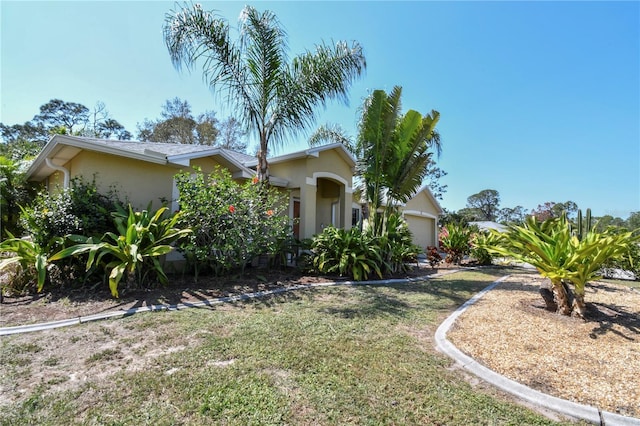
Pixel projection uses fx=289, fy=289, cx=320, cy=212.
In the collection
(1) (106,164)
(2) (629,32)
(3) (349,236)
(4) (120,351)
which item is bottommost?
(4) (120,351)

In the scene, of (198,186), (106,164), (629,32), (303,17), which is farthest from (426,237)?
(106,164)

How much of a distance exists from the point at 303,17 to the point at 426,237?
18.6 metres

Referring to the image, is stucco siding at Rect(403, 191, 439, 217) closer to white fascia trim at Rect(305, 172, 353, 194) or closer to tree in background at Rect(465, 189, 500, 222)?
white fascia trim at Rect(305, 172, 353, 194)

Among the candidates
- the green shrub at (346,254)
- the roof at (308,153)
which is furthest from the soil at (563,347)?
the roof at (308,153)

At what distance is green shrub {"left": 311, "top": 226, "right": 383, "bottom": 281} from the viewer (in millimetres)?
9016

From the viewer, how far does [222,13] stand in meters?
9.02

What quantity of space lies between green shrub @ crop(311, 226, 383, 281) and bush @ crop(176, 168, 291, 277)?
1862mm

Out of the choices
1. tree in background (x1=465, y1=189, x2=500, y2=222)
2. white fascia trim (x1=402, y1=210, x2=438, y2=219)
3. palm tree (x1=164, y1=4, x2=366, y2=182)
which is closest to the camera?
palm tree (x1=164, y1=4, x2=366, y2=182)

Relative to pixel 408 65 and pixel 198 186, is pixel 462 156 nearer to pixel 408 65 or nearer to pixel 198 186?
pixel 408 65

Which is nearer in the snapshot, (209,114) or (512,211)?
(209,114)

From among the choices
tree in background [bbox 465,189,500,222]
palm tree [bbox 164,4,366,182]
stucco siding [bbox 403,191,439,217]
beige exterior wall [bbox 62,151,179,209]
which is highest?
tree in background [bbox 465,189,500,222]

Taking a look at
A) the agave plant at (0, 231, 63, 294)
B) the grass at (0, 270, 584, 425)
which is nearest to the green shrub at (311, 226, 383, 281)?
the grass at (0, 270, 584, 425)

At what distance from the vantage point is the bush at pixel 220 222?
24.5 feet

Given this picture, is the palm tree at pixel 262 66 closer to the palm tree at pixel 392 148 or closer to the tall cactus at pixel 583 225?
the palm tree at pixel 392 148
